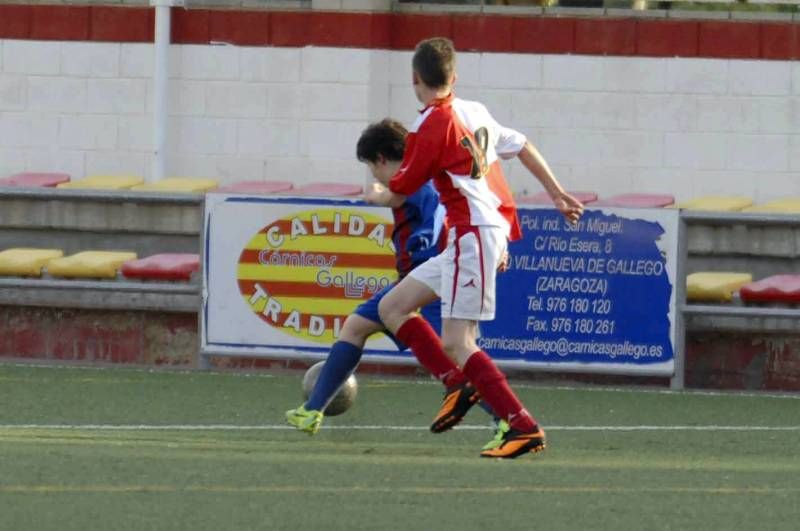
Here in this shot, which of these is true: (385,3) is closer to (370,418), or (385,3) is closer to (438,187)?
(370,418)

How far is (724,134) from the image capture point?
1548cm

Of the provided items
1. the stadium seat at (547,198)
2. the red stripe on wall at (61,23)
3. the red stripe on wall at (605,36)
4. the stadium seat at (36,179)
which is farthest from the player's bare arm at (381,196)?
the red stripe on wall at (61,23)

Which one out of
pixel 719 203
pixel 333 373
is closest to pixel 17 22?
pixel 719 203

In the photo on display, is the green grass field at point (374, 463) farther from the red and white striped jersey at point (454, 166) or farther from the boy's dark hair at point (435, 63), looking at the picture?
the boy's dark hair at point (435, 63)

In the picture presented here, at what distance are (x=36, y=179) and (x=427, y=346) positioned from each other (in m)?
7.37

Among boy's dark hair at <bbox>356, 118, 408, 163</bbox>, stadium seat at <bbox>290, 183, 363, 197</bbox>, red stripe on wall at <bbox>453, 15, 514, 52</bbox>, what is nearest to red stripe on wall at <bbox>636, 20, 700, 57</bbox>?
red stripe on wall at <bbox>453, 15, 514, 52</bbox>

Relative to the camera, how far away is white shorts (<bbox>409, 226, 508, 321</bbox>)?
8.88 m

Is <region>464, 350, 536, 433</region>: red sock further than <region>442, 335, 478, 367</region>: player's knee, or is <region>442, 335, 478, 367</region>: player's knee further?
<region>442, 335, 478, 367</region>: player's knee

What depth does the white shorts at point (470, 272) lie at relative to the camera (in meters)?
8.88

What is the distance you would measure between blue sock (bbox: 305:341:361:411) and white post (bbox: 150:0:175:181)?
22.4 feet

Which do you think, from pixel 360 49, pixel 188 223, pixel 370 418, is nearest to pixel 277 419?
pixel 370 418

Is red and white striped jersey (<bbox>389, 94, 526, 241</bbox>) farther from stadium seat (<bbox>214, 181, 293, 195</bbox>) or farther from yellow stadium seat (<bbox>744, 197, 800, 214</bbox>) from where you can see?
stadium seat (<bbox>214, 181, 293, 195</bbox>)

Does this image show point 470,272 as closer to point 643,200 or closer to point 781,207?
point 781,207

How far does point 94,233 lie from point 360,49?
2.48m
